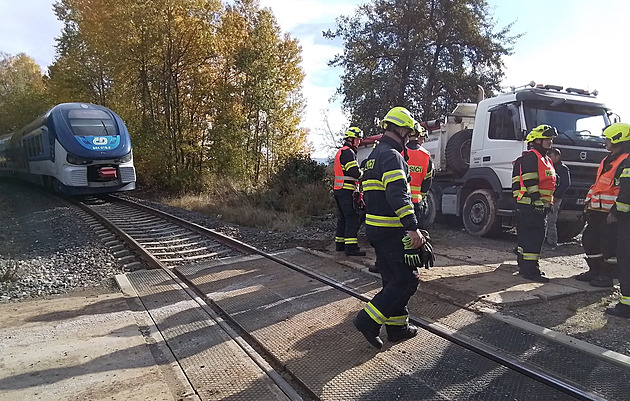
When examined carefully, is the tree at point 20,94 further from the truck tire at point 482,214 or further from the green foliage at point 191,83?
the truck tire at point 482,214

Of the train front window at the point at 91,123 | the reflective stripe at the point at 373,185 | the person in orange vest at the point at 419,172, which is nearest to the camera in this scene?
the reflective stripe at the point at 373,185

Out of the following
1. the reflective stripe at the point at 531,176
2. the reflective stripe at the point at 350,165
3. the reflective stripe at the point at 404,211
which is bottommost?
the reflective stripe at the point at 404,211

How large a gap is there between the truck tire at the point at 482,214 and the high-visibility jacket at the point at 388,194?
200 inches

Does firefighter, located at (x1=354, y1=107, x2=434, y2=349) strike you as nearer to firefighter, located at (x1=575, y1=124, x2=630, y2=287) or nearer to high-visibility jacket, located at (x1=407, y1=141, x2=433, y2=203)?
high-visibility jacket, located at (x1=407, y1=141, x2=433, y2=203)

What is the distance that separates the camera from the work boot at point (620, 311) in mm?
4129

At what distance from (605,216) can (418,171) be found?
2.33 m

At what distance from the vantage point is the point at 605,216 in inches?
204

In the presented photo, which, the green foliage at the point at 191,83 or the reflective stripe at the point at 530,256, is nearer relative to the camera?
the reflective stripe at the point at 530,256

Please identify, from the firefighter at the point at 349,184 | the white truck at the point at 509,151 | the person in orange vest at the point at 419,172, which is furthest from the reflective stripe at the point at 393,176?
the white truck at the point at 509,151

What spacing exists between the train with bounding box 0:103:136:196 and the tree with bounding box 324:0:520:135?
9906 millimetres

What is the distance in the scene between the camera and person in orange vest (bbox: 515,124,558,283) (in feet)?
17.4

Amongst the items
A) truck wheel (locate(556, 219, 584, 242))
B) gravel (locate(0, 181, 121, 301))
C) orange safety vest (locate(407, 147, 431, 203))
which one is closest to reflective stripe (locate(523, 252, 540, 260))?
orange safety vest (locate(407, 147, 431, 203))

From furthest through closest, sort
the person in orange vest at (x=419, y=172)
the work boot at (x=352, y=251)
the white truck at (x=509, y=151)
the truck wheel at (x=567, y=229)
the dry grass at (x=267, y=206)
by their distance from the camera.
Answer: the dry grass at (x=267, y=206), the truck wheel at (x=567, y=229), the white truck at (x=509, y=151), the work boot at (x=352, y=251), the person in orange vest at (x=419, y=172)

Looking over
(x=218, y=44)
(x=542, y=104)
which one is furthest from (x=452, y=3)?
(x=542, y=104)
